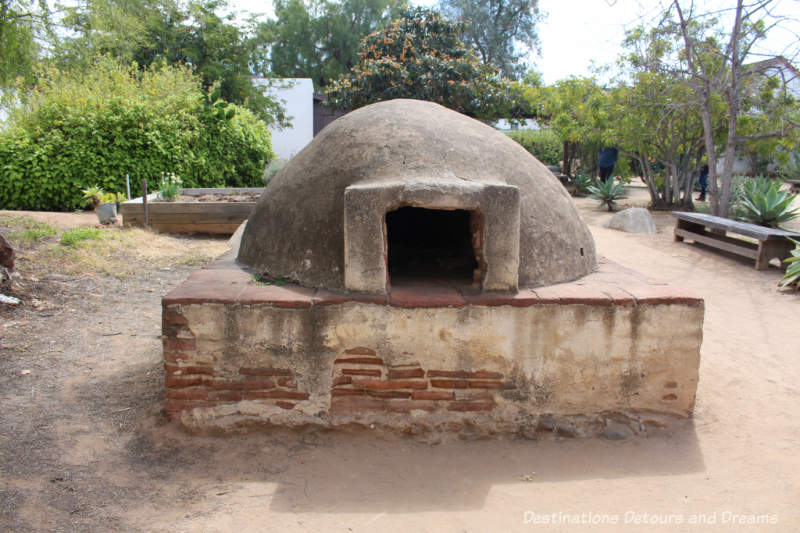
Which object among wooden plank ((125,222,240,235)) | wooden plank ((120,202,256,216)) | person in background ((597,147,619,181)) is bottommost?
wooden plank ((125,222,240,235))

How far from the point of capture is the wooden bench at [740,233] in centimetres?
784

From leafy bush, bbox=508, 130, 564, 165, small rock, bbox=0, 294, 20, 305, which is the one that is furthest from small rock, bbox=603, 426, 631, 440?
leafy bush, bbox=508, 130, 564, 165

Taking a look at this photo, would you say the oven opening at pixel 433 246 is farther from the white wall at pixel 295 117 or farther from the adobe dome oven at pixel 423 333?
the white wall at pixel 295 117

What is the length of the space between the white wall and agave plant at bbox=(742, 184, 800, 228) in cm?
1489

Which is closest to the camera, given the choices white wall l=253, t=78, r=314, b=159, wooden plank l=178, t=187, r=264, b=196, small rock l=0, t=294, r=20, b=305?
small rock l=0, t=294, r=20, b=305

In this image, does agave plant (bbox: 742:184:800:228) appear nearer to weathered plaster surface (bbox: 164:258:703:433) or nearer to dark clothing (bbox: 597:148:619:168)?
dark clothing (bbox: 597:148:619:168)

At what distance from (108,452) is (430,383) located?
1.90 m

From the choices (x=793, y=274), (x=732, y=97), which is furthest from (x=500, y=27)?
(x=793, y=274)

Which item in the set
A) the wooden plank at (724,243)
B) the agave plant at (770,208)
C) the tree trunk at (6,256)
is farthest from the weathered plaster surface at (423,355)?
the agave plant at (770,208)

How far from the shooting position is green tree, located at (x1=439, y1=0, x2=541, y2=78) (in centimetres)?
2566

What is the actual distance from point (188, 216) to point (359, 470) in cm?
770

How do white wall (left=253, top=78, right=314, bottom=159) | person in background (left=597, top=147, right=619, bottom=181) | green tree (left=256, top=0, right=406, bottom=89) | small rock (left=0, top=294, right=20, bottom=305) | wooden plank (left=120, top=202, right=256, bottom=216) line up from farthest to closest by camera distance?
green tree (left=256, top=0, right=406, bottom=89), white wall (left=253, top=78, right=314, bottom=159), person in background (left=597, top=147, right=619, bottom=181), wooden plank (left=120, top=202, right=256, bottom=216), small rock (left=0, top=294, right=20, bottom=305)

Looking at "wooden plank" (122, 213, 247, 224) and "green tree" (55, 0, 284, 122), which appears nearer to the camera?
"wooden plank" (122, 213, 247, 224)

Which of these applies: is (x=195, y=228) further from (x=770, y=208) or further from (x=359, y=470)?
(x=770, y=208)
